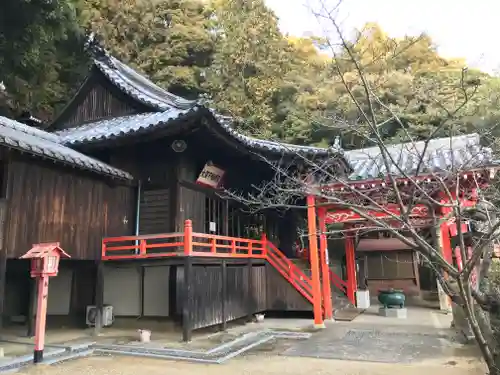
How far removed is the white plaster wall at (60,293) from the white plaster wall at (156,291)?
85.5 inches

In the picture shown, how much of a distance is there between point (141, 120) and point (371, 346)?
27.0ft

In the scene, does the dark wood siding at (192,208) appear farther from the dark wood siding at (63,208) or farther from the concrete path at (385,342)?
the concrete path at (385,342)

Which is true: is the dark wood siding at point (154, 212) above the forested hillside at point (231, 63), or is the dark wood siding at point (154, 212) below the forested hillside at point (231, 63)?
below

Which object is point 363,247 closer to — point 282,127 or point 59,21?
point 282,127

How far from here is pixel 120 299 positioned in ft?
35.0

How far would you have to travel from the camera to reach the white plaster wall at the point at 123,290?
1053 cm

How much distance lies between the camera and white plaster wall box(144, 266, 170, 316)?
33.6 ft

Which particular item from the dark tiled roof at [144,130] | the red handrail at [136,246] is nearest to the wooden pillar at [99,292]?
the red handrail at [136,246]

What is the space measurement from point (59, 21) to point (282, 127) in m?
19.8

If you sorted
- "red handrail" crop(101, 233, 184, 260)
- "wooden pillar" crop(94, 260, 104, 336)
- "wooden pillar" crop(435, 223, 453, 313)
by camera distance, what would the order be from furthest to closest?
"wooden pillar" crop(94, 260, 104, 336) → "red handrail" crop(101, 233, 184, 260) → "wooden pillar" crop(435, 223, 453, 313)

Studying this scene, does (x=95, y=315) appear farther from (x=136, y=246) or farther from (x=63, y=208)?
(x=63, y=208)

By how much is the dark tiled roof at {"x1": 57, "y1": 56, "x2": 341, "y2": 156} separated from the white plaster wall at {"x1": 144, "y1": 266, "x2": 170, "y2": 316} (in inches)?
145

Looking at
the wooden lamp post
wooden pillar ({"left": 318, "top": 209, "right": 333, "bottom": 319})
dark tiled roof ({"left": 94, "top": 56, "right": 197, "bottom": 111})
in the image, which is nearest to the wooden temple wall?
wooden pillar ({"left": 318, "top": 209, "right": 333, "bottom": 319})

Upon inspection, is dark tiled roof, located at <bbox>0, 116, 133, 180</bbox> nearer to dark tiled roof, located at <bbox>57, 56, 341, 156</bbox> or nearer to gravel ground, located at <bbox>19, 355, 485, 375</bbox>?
dark tiled roof, located at <bbox>57, 56, 341, 156</bbox>
